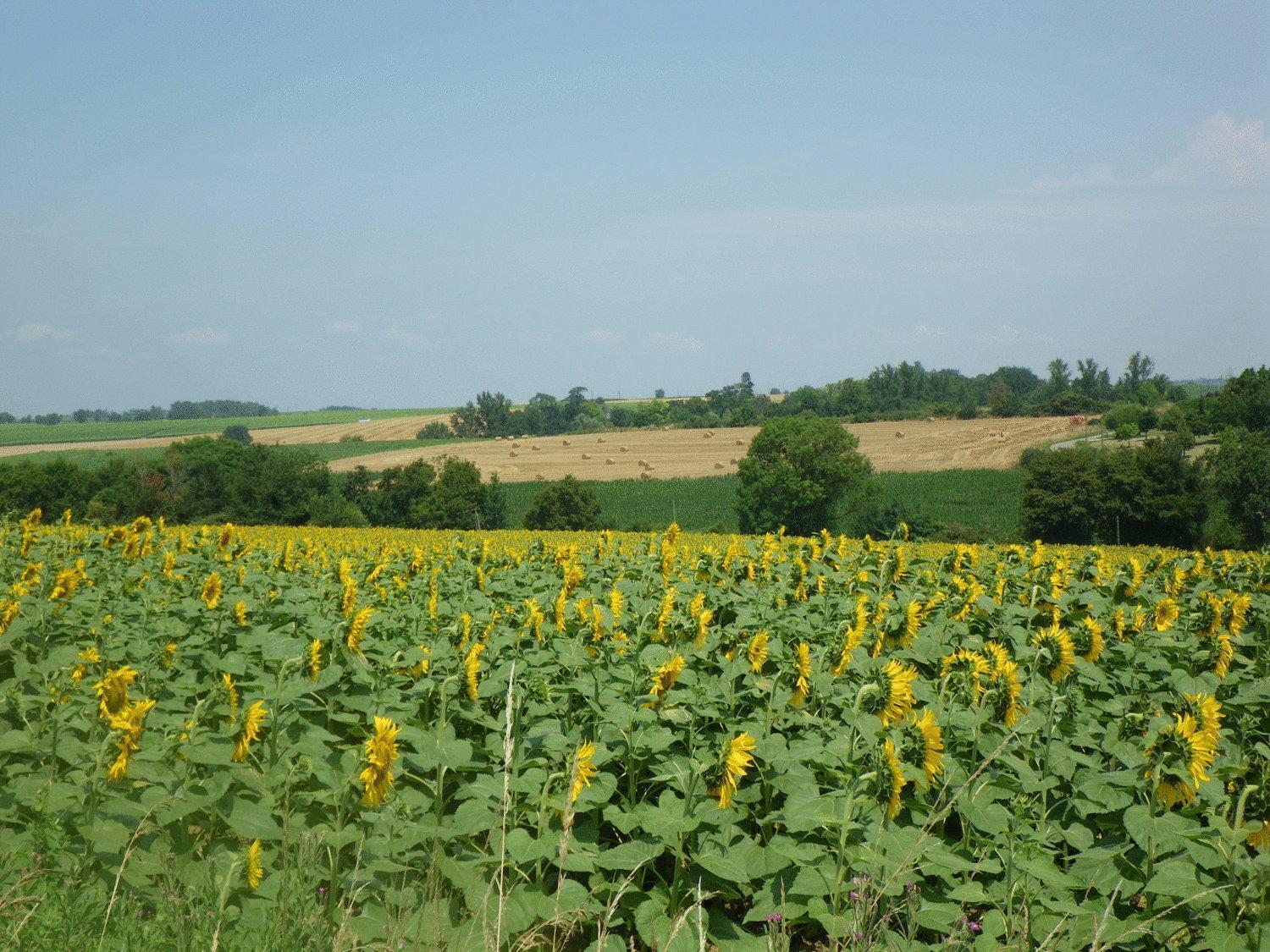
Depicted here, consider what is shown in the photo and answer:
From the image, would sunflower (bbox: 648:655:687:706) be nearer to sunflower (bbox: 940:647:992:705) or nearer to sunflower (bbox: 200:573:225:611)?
sunflower (bbox: 940:647:992:705)

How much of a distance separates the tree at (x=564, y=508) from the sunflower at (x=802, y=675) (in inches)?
2001

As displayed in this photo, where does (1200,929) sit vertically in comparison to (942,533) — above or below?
above

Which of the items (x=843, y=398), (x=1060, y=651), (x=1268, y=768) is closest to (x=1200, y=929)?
(x=1268, y=768)

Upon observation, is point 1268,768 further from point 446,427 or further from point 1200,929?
point 446,427

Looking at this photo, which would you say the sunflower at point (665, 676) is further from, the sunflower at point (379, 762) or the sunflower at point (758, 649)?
the sunflower at point (379, 762)

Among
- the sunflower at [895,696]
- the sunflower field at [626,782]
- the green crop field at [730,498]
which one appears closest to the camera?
the sunflower field at [626,782]

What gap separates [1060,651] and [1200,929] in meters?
1.45

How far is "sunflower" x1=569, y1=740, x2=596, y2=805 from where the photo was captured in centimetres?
318

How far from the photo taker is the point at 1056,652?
440 centimetres

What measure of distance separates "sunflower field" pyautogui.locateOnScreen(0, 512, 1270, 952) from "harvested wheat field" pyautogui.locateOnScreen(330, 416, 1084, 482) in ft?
227

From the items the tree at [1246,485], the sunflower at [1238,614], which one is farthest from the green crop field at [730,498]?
the sunflower at [1238,614]

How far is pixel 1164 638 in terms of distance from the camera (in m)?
5.27

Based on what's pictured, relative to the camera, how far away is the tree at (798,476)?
66.2 m

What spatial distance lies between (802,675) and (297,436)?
118 meters
